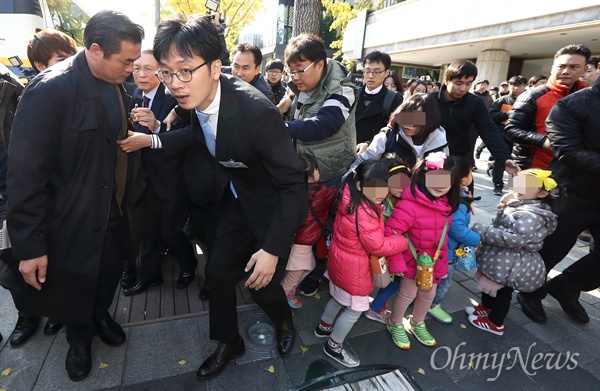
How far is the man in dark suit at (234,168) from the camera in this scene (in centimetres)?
161

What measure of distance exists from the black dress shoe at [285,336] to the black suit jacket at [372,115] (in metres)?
2.16

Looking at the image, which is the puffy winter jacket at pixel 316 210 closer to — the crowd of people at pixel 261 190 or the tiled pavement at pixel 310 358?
the crowd of people at pixel 261 190

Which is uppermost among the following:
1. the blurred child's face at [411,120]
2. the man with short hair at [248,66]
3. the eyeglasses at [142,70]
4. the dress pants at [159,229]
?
the man with short hair at [248,66]

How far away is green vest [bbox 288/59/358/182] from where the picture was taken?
254 cm

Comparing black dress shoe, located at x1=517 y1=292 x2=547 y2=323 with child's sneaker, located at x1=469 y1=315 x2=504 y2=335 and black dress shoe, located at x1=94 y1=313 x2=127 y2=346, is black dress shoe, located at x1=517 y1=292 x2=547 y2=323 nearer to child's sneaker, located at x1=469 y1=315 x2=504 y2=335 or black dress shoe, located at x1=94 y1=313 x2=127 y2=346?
child's sneaker, located at x1=469 y1=315 x2=504 y2=335

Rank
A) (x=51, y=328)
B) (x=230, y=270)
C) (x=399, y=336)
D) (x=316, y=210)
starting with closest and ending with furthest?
(x=230, y=270)
(x=51, y=328)
(x=399, y=336)
(x=316, y=210)

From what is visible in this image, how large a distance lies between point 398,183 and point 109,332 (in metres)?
2.34

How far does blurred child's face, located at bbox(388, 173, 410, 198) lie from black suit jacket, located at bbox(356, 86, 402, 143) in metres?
1.34

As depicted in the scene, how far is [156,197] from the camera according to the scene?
2.86m

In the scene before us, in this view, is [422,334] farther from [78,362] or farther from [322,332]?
[78,362]

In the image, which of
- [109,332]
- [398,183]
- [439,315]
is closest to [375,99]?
[398,183]

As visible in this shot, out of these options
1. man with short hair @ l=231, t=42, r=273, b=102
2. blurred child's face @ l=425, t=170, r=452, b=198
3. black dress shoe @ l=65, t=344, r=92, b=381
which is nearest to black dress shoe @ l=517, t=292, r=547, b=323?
blurred child's face @ l=425, t=170, r=452, b=198

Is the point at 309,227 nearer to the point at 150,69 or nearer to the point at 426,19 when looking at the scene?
the point at 150,69

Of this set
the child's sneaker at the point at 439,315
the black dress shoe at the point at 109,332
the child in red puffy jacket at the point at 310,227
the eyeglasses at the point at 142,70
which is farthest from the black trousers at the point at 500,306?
the eyeglasses at the point at 142,70
